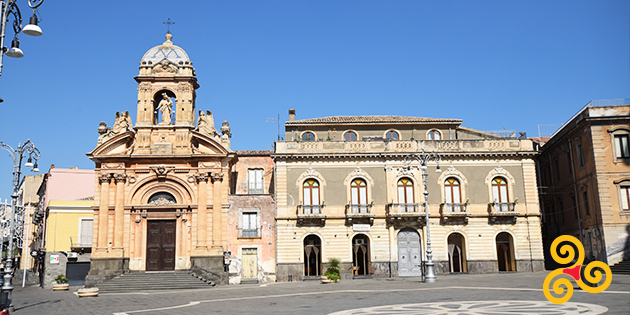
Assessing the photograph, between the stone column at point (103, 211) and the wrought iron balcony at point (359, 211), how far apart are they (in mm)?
16009

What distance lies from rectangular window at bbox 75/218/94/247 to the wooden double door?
813 centimetres

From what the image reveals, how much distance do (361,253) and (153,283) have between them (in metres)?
14.0

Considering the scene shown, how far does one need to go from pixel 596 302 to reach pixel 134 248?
29019 mm

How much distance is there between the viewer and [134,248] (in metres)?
36.8

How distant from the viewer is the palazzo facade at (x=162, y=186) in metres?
36.7

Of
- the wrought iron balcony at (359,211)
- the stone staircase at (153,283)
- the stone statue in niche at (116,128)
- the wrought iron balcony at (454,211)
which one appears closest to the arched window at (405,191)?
the wrought iron balcony at (454,211)

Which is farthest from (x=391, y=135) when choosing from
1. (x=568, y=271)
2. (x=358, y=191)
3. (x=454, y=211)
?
(x=568, y=271)

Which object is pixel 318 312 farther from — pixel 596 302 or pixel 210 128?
pixel 210 128

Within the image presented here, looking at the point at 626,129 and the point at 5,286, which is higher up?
the point at 626,129

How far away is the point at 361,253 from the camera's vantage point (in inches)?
1529

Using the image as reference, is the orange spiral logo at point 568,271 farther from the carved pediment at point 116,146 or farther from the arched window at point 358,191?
the carved pediment at point 116,146

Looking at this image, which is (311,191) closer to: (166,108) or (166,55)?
(166,108)

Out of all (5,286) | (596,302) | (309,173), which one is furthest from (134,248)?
(596,302)

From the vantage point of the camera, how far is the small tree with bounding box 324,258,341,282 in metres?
31.4
